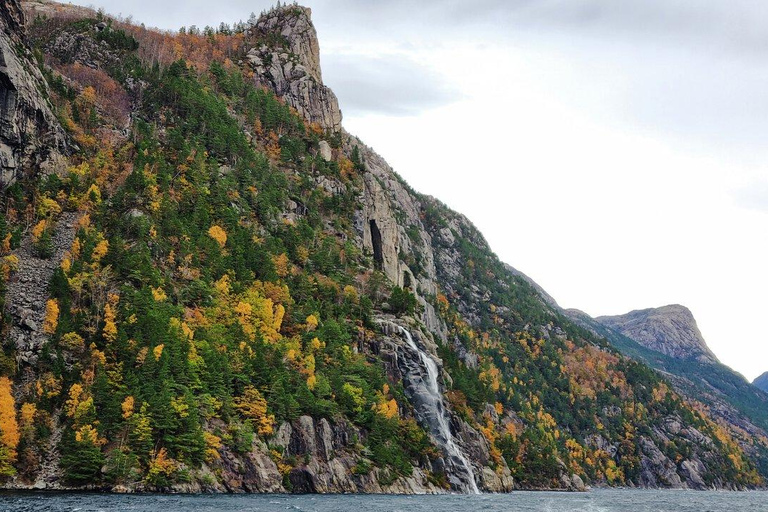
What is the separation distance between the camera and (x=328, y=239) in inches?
6506

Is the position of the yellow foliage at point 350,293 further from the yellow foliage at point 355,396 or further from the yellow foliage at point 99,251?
the yellow foliage at point 99,251

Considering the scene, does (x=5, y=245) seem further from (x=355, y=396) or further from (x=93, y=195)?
(x=355, y=396)

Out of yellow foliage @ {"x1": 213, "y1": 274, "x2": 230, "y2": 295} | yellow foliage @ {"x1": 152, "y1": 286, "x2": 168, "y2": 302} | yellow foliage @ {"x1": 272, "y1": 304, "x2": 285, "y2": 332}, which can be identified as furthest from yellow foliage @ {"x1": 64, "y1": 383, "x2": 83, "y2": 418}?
yellow foliage @ {"x1": 272, "y1": 304, "x2": 285, "y2": 332}

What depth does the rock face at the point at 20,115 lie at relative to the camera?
116 metres

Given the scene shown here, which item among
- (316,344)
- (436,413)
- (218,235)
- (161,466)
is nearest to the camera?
(161,466)

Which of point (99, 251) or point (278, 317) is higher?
point (99, 251)

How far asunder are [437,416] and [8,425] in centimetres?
7956

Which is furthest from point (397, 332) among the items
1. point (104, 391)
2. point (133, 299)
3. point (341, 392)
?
point (104, 391)

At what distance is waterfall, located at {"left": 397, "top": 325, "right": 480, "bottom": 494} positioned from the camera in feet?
445

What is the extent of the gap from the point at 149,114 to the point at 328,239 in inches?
1920

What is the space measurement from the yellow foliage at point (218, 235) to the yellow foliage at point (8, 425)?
178ft

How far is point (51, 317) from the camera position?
316 ft

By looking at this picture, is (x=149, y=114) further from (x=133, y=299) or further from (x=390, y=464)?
(x=390, y=464)

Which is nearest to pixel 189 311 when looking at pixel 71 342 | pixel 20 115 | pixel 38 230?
pixel 71 342
